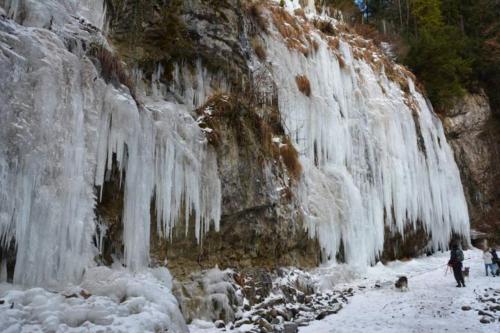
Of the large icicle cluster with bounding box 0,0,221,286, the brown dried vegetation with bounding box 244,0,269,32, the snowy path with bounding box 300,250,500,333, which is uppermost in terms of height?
the brown dried vegetation with bounding box 244,0,269,32

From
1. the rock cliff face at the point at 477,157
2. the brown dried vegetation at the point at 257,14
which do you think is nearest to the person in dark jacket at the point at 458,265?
the brown dried vegetation at the point at 257,14

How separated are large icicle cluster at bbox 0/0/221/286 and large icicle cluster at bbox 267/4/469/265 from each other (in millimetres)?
4425

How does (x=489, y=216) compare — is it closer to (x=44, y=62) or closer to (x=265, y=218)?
(x=265, y=218)

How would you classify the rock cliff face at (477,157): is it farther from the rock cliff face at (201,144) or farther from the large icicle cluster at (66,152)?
the large icicle cluster at (66,152)

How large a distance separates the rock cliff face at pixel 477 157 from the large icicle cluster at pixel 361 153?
280 centimetres

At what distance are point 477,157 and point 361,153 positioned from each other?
10486 mm

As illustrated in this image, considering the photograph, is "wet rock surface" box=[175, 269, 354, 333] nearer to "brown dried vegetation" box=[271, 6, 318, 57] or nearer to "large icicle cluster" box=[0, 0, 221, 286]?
"large icicle cluster" box=[0, 0, 221, 286]

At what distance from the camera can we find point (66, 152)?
200 inches

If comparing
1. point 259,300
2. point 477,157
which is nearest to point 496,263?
point 259,300

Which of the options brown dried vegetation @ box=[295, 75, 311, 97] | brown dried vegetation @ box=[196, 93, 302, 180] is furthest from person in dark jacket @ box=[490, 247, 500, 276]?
brown dried vegetation @ box=[295, 75, 311, 97]

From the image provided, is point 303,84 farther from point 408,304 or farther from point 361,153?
point 408,304

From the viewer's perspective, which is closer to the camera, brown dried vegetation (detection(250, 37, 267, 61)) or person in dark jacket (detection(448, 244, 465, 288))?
person in dark jacket (detection(448, 244, 465, 288))

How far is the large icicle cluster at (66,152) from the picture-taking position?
14.8 ft

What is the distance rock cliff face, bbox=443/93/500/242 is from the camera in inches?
798
